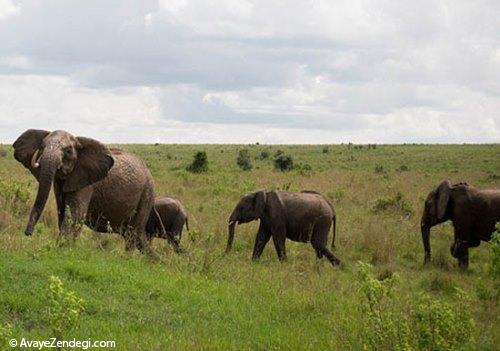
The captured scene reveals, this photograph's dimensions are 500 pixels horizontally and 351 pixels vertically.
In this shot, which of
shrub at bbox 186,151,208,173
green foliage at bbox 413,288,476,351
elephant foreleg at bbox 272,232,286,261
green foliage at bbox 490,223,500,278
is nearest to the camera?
green foliage at bbox 413,288,476,351

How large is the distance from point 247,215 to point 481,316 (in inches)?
265

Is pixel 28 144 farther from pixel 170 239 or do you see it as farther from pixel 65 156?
pixel 170 239

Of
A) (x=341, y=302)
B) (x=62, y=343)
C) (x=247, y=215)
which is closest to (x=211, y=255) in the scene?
(x=341, y=302)

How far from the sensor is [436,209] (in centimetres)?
1536

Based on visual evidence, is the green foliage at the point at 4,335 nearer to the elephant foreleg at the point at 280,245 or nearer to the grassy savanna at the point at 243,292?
the grassy savanna at the point at 243,292

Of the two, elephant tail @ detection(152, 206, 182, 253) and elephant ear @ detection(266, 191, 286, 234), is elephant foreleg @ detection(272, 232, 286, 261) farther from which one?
elephant tail @ detection(152, 206, 182, 253)

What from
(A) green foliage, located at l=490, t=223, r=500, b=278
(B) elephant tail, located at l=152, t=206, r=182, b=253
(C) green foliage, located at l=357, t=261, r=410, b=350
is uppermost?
(A) green foliage, located at l=490, t=223, r=500, b=278

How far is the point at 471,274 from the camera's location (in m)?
14.5

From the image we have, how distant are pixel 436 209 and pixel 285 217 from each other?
3.28 meters

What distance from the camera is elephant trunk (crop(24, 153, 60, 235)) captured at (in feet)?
33.0

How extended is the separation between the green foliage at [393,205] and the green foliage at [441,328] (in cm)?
1511

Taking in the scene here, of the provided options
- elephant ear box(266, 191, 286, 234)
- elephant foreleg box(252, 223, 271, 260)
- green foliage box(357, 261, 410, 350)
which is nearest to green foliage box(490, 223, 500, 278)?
green foliage box(357, 261, 410, 350)

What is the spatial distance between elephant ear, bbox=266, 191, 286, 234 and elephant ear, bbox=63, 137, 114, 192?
4.54 m

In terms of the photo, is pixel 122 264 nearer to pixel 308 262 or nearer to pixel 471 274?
pixel 308 262
